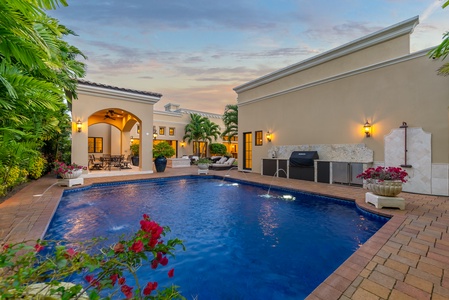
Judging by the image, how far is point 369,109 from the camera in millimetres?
8375

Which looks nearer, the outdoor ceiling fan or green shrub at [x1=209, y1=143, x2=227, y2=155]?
the outdoor ceiling fan

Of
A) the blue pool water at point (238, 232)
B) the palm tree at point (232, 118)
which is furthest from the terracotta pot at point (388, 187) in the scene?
the palm tree at point (232, 118)

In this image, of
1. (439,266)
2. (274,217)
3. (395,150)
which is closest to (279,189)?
(274,217)

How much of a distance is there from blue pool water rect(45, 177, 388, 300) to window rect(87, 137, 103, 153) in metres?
13.1

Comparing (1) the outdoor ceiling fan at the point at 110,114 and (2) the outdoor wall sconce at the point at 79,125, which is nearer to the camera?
(2) the outdoor wall sconce at the point at 79,125

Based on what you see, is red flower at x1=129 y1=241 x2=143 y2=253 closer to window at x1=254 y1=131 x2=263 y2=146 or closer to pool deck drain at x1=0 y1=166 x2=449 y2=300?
pool deck drain at x1=0 y1=166 x2=449 y2=300

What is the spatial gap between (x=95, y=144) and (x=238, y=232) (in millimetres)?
19417

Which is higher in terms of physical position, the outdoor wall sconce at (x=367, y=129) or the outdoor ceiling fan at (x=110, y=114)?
the outdoor ceiling fan at (x=110, y=114)

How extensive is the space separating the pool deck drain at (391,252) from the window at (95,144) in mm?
14836

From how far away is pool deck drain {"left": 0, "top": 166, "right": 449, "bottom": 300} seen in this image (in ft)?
7.38

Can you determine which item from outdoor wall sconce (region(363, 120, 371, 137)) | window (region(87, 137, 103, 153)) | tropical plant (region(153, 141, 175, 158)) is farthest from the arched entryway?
outdoor wall sconce (region(363, 120, 371, 137))

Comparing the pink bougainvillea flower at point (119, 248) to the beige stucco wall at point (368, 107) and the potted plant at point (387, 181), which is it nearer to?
the potted plant at point (387, 181)

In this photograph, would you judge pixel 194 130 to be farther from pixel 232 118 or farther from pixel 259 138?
pixel 259 138

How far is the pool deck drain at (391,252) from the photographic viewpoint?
2.25 metres
